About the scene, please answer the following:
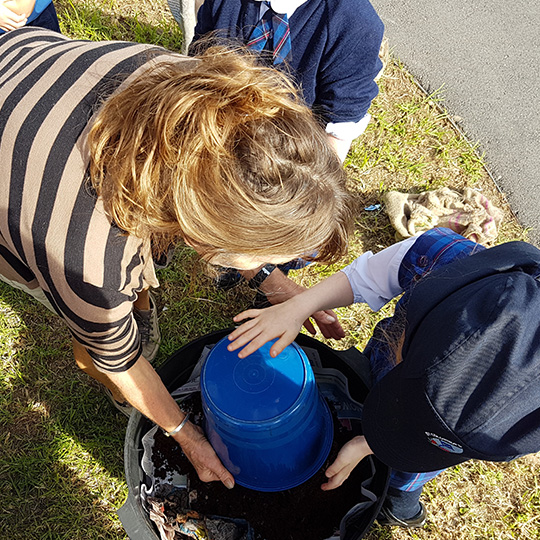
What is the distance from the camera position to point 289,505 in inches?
61.4

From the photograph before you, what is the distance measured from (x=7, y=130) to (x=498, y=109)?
8.70ft

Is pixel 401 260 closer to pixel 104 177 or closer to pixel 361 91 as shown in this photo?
pixel 361 91

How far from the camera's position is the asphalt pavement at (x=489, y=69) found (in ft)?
8.59

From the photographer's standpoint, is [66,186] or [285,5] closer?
[66,186]

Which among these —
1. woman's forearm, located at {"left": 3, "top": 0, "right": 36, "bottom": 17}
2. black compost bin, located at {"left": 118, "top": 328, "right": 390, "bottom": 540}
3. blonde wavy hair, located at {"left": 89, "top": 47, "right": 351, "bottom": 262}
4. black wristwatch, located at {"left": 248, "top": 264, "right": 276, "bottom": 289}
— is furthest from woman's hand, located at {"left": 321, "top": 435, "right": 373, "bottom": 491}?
woman's forearm, located at {"left": 3, "top": 0, "right": 36, "bottom": 17}

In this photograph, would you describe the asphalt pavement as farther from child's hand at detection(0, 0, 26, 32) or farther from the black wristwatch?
child's hand at detection(0, 0, 26, 32)

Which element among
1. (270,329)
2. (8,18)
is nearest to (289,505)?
(270,329)

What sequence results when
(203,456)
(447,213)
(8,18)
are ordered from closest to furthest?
(203,456), (8,18), (447,213)

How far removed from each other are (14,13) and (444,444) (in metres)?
1.81

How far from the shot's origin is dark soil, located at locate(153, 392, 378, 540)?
154 centimetres

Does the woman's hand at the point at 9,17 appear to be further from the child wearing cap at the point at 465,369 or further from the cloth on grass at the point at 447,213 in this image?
the cloth on grass at the point at 447,213

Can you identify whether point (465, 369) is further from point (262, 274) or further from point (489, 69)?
point (489, 69)

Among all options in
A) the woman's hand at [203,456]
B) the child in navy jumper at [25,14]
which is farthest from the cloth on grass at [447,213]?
the child in navy jumper at [25,14]

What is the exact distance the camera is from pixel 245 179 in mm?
875
